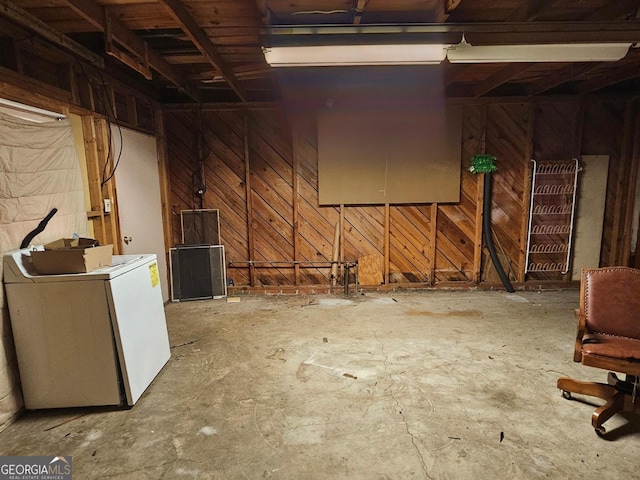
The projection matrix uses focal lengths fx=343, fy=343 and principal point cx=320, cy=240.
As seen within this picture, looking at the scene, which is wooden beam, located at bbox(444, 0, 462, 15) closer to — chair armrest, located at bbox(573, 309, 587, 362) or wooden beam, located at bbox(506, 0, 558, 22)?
wooden beam, located at bbox(506, 0, 558, 22)

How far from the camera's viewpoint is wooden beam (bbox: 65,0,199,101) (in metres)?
2.09

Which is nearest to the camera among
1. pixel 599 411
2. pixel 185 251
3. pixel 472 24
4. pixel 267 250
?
pixel 599 411

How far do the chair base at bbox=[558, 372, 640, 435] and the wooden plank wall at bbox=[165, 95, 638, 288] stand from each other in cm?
254

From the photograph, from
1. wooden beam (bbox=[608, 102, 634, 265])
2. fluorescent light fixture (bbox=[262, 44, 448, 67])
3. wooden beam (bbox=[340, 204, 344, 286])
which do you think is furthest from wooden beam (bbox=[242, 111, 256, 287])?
wooden beam (bbox=[608, 102, 634, 265])

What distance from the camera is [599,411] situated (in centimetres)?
190

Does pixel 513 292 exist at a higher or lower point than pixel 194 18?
lower

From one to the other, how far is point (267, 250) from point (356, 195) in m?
1.41

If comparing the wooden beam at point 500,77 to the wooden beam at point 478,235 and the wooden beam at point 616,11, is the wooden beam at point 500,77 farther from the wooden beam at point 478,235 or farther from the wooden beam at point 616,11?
the wooden beam at point 478,235

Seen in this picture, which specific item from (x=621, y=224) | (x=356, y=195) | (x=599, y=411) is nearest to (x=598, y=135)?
(x=621, y=224)

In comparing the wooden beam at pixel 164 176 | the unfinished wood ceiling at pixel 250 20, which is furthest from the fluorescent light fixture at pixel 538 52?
the wooden beam at pixel 164 176

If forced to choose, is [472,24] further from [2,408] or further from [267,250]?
[2,408]

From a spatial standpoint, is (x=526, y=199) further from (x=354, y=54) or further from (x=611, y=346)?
(x=354, y=54)

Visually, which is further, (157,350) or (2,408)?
(157,350)

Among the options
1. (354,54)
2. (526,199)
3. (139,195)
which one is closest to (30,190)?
(139,195)
